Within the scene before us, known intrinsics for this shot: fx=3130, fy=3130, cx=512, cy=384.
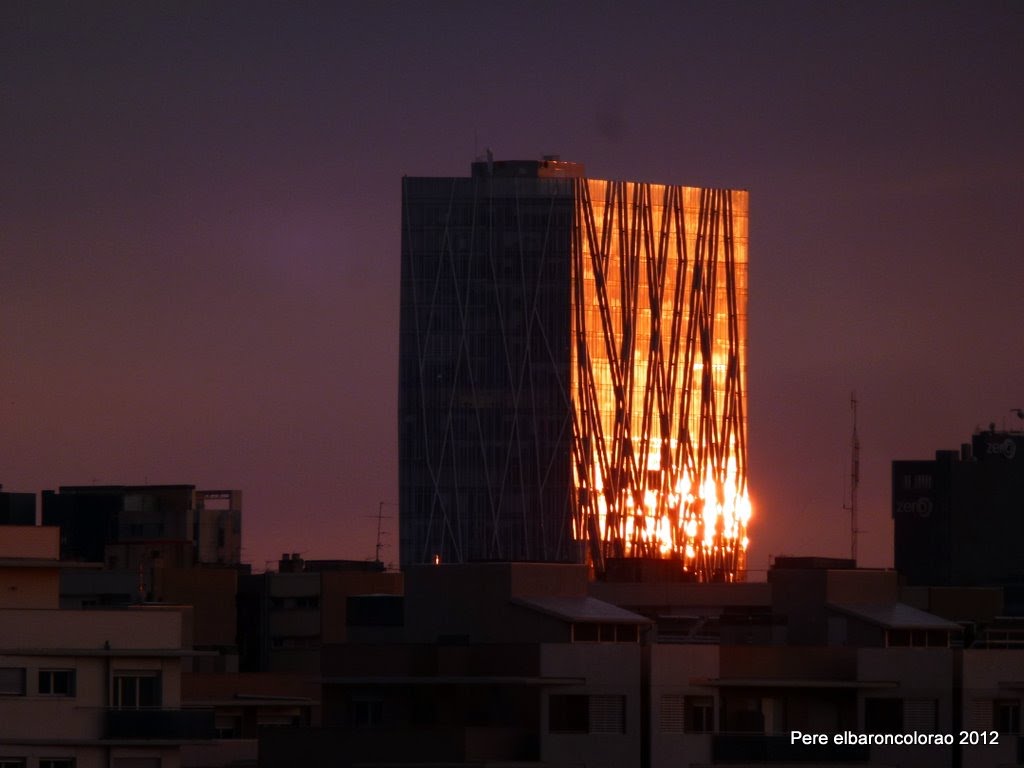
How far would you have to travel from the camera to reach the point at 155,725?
78.3 m

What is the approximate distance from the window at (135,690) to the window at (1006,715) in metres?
25.1

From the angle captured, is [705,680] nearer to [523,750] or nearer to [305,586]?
[523,750]

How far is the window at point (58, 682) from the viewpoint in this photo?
7731 cm

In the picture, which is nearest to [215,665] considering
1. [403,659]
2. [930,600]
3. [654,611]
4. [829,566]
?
[654,611]

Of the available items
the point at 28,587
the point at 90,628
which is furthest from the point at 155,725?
the point at 28,587

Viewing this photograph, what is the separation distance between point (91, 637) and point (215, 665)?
2225 inches

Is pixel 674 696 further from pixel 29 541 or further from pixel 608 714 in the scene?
pixel 29 541

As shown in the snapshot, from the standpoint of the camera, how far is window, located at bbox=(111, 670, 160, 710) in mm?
78312

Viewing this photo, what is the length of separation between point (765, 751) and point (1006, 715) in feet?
26.7

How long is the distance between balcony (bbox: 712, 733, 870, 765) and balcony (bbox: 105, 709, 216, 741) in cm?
1525

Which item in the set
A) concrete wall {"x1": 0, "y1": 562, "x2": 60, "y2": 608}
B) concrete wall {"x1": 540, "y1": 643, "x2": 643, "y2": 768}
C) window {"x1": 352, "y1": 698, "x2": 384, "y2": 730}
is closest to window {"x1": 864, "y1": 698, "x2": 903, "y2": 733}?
concrete wall {"x1": 540, "y1": 643, "x2": 643, "y2": 768}

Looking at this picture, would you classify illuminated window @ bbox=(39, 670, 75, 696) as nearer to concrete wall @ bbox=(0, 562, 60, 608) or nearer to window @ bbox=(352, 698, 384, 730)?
concrete wall @ bbox=(0, 562, 60, 608)

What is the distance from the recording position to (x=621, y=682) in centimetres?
8556

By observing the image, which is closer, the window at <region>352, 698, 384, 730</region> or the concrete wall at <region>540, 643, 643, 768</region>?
the concrete wall at <region>540, 643, 643, 768</region>
